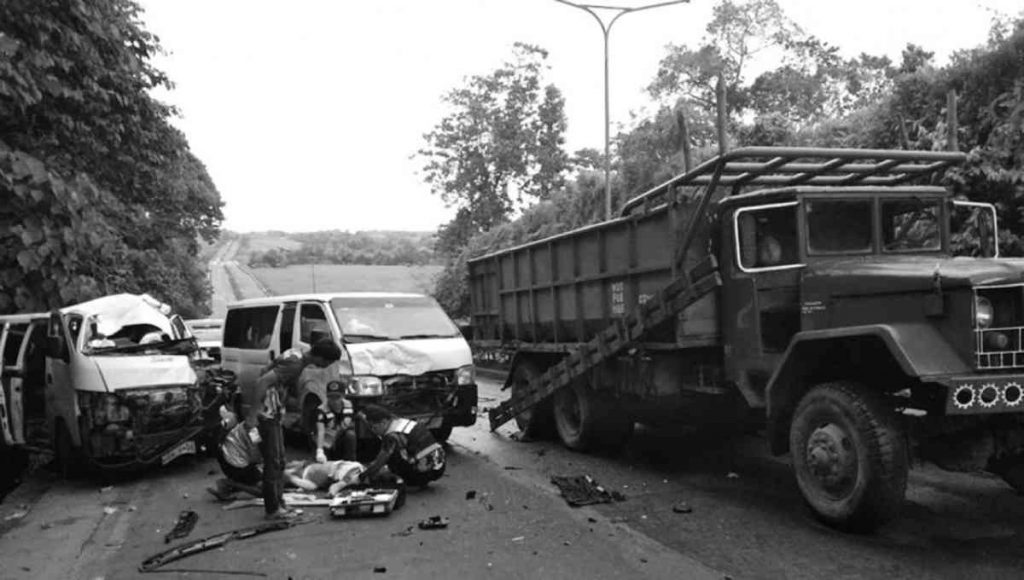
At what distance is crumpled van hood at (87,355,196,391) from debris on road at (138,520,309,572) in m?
2.83

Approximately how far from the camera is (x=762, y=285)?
22.2 ft

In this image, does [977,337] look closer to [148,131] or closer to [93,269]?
[93,269]

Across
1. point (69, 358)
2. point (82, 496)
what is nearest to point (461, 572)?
point (82, 496)

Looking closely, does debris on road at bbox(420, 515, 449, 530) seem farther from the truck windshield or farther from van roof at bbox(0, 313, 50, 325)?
van roof at bbox(0, 313, 50, 325)

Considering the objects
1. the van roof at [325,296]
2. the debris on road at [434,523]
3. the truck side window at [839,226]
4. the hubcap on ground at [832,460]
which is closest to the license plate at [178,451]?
the van roof at [325,296]

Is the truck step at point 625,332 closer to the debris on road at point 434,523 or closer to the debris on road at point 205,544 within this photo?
the debris on road at point 434,523

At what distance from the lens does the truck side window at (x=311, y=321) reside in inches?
374

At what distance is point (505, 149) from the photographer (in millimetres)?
40406

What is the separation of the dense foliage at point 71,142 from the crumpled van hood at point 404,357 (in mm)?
3936

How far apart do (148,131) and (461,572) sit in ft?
35.9

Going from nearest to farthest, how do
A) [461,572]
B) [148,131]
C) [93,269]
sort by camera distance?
[461,572] < [93,269] < [148,131]

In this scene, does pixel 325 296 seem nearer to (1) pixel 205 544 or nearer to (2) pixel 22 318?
(2) pixel 22 318

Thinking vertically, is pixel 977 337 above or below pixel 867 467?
above

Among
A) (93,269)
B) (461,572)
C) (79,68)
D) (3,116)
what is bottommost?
(461,572)
